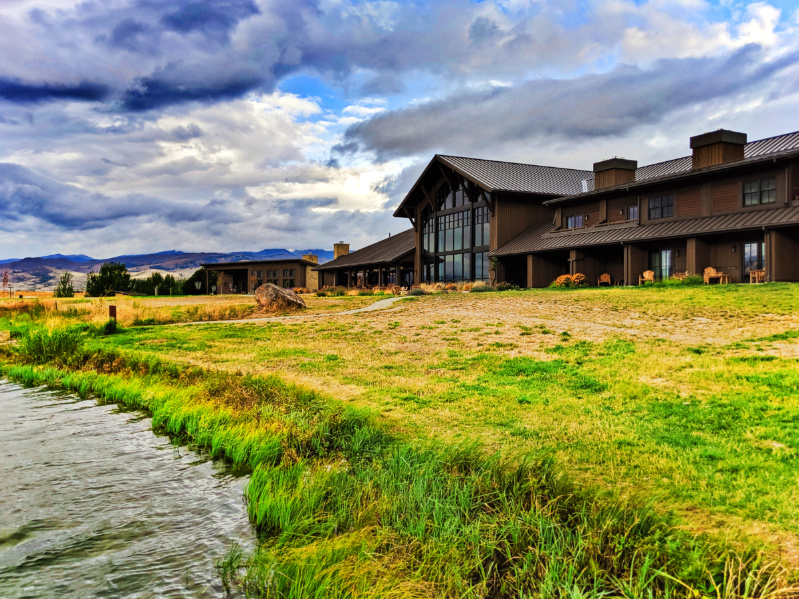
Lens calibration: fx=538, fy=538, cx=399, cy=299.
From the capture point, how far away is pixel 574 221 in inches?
1430

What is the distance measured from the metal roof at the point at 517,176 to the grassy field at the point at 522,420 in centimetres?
2382

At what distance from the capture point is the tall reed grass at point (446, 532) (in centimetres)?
360

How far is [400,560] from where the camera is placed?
3996mm

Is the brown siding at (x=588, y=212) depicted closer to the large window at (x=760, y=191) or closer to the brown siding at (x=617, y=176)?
the brown siding at (x=617, y=176)

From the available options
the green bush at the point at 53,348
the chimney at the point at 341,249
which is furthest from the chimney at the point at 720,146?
the chimney at the point at 341,249

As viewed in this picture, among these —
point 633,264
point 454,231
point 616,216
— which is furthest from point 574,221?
point 454,231

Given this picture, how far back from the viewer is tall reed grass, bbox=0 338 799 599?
3.60 meters

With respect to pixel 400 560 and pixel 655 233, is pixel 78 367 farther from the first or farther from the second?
pixel 655 233

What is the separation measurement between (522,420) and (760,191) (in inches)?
977

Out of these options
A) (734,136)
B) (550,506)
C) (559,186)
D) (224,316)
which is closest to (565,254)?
(559,186)

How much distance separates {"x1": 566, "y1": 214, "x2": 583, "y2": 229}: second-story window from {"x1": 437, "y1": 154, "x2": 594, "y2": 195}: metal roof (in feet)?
10.9

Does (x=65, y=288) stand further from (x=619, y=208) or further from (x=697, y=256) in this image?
(x=697, y=256)

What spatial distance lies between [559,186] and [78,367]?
3593 centimetres

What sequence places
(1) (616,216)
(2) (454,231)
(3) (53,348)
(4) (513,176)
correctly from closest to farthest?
(3) (53,348), (1) (616,216), (4) (513,176), (2) (454,231)
